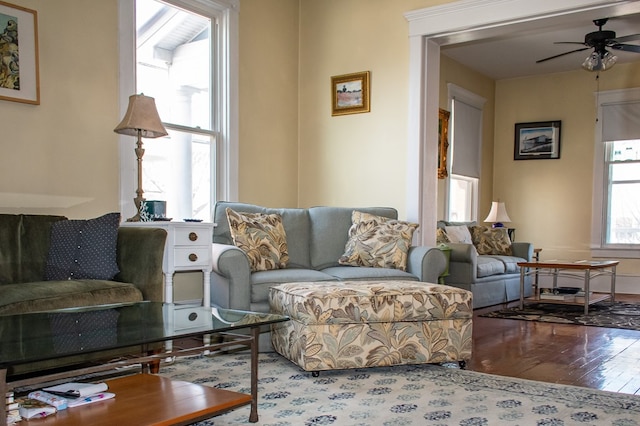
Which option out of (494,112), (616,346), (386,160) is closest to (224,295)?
(386,160)

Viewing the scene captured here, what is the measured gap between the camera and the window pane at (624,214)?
24.5ft

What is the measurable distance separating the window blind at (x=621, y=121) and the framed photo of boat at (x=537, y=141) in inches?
23.3

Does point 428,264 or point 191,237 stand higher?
point 191,237

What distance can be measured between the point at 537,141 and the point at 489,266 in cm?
296

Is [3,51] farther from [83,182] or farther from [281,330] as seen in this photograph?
[281,330]

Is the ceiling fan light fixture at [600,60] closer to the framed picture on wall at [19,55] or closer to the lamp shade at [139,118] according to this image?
the lamp shade at [139,118]

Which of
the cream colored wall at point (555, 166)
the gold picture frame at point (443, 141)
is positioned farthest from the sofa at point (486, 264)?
the cream colored wall at point (555, 166)

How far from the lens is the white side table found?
3305mm

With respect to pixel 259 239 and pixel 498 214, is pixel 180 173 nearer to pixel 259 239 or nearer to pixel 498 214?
pixel 259 239

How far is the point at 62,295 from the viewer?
255 centimetres

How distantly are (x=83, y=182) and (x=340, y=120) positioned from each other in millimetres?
2296

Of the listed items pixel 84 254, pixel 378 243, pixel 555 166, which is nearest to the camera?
pixel 84 254

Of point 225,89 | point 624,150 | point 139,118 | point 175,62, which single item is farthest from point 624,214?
point 139,118

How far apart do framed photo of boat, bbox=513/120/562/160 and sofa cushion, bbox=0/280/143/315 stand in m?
6.69
